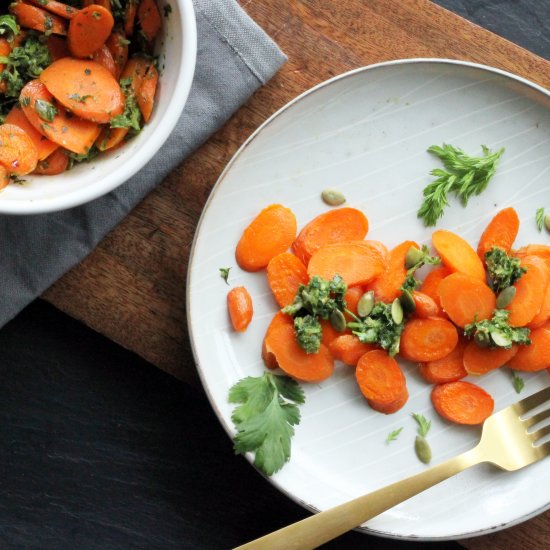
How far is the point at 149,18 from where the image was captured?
144 centimetres

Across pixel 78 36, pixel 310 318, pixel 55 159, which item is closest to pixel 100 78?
pixel 78 36

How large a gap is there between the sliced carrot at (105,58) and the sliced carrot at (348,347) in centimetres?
80

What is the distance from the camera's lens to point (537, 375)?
1.80 meters

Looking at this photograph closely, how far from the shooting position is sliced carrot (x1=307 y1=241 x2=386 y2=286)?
1703 millimetres

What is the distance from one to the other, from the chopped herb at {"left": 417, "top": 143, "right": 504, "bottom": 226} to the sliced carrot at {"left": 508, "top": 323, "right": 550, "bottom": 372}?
0.37 metres

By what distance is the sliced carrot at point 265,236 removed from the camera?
5.58 feet

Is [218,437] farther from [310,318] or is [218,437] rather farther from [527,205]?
[527,205]

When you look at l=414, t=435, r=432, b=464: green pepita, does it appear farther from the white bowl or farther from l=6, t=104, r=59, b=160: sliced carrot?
l=6, t=104, r=59, b=160: sliced carrot

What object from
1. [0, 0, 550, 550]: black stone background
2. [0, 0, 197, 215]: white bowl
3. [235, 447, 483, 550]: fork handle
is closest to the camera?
[0, 0, 197, 215]: white bowl

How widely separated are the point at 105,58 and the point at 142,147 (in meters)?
0.22

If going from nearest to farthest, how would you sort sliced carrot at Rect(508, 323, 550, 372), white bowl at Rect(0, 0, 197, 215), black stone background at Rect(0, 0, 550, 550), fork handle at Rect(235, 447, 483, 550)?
white bowl at Rect(0, 0, 197, 215), fork handle at Rect(235, 447, 483, 550), sliced carrot at Rect(508, 323, 550, 372), black stone background at Rect(0, 0, 550, 550)

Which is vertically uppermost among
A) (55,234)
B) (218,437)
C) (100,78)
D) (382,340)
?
(100,78)

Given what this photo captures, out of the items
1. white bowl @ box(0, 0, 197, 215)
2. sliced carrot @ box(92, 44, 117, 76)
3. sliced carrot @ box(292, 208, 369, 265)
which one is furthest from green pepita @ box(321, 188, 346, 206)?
sliced carrot @ box(92, 44, 117, 76)

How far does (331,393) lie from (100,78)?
0.91m
